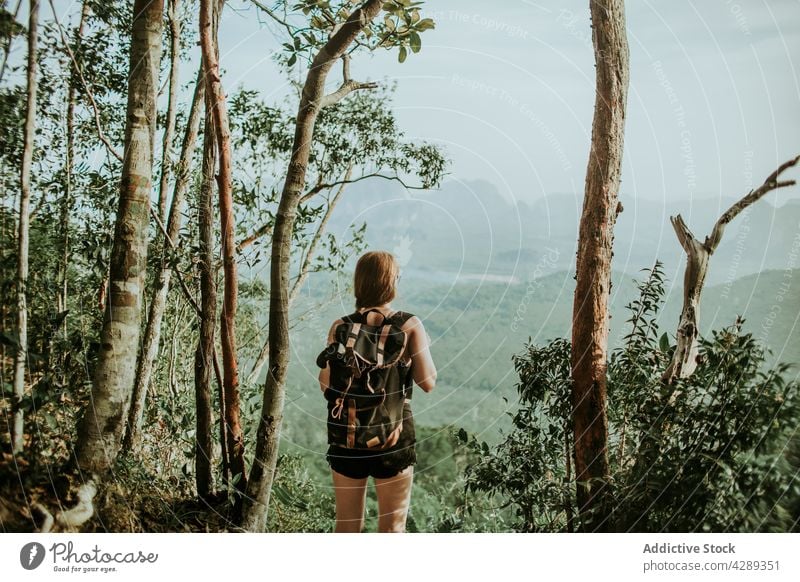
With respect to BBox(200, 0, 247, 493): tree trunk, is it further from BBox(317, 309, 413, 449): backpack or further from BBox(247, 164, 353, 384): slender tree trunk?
BBox(317, 309, 413, 449): backpack

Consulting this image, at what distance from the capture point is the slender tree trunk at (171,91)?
298 centimetres

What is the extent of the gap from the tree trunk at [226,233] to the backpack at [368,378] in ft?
2.14

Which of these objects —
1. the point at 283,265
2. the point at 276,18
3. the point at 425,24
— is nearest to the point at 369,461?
the point at 283,265

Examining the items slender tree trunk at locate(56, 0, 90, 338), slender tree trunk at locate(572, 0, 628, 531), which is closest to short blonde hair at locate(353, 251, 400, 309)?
slender tree trunk at locate(572, 0, 628, 531)

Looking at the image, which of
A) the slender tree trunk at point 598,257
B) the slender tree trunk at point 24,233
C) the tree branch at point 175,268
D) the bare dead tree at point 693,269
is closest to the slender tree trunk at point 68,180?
the slender tree trunk at point 24,233

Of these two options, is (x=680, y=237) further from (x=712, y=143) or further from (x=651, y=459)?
(x=651, y=459)

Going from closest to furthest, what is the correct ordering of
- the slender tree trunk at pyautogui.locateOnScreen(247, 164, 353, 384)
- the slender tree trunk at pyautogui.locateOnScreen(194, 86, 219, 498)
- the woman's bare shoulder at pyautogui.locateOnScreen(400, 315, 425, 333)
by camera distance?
1. the woman's bare shoulder at pyautogui.locateOnScreen(400, 315, 425, 333)
2. the slender tree trunk at pyautogui.locateOnScreen(194, 86, 219, 498)
3. the slender tree trunk at pyautogui.locateOnScreen(247, 164, 353, 384)

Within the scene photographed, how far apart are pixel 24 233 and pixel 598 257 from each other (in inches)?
84.2

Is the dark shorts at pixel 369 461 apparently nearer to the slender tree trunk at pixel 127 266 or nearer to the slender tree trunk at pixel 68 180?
the slender tree trunk at pixel 127 266

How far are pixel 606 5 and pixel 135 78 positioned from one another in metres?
1.80

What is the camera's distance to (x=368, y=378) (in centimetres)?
210

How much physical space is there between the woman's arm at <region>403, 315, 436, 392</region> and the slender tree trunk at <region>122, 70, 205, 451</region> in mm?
1224

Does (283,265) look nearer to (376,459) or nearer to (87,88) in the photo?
(376,459)

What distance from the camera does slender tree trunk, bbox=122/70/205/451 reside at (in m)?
2.77
